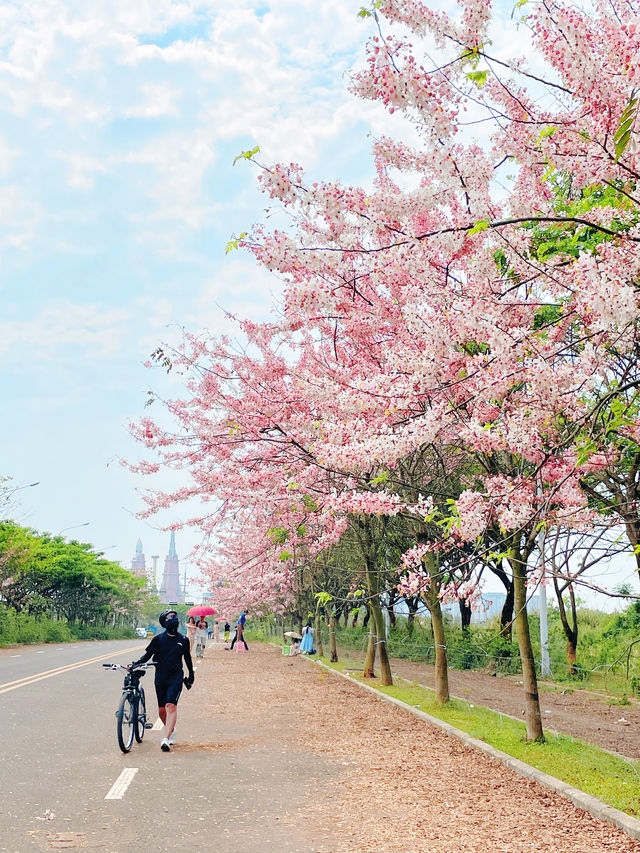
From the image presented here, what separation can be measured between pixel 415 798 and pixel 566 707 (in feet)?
40.4

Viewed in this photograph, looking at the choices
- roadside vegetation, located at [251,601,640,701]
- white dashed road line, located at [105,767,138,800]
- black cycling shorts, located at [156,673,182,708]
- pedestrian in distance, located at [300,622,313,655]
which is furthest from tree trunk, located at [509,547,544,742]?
pedestrian in distance, located at [300,622,313,655]

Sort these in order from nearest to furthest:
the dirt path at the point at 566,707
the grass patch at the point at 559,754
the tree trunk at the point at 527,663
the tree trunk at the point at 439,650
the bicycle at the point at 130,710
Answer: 1. the grass patch at the point at 559,754
2. the bicycle at the point at 130,710
3. the tree trunk at the point at 527,663
4. the dirt path at the point at 566,707
5. the tree trunk at the point at 439,650

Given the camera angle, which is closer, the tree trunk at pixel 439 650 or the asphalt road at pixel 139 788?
the asphalt road at pixel 139 788

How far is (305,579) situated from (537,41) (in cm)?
3326

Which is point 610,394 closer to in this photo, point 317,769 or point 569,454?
point 569,454

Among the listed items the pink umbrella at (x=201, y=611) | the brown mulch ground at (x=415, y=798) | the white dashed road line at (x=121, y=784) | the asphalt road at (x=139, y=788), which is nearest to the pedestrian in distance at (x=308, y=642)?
the pink umbrella at (x=201, y=611)

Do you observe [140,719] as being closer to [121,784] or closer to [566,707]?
[121,784]

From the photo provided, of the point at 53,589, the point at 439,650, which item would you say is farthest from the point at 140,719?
the point at 53,589

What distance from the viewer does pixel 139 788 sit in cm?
837

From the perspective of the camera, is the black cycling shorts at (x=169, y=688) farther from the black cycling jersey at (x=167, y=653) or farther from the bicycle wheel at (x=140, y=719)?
the bicycle wheel at (x=140, y=719)

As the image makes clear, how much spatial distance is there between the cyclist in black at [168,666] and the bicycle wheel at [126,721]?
35cm

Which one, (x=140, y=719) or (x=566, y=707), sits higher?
(x=140, y=719)

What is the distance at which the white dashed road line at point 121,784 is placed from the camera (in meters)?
7.95

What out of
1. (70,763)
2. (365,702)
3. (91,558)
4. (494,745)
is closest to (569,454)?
(494,745)
